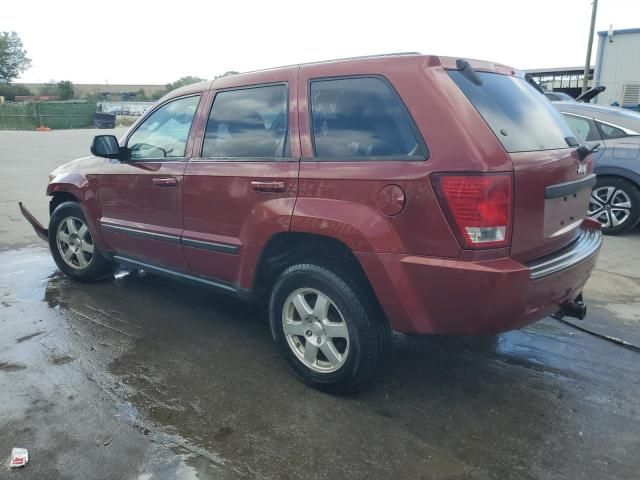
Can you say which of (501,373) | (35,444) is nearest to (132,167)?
(35,444)

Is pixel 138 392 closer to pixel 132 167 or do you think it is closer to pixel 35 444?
pixel 35 444

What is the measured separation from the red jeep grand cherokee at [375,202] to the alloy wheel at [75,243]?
56.2 inches

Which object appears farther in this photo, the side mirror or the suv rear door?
the side mirror

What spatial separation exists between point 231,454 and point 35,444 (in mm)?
1020

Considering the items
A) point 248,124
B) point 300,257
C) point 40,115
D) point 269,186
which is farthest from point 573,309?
point 40,115

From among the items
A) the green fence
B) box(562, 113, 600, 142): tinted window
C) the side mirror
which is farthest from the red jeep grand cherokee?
the green fence

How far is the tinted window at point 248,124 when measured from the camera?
3.23 m

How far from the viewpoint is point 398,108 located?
2.69m

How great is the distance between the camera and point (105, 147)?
13.9 ft

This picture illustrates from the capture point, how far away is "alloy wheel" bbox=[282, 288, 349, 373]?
2963 mm

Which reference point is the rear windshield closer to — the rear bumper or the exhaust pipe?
the rear bumper

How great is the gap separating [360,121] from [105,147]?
2433mm

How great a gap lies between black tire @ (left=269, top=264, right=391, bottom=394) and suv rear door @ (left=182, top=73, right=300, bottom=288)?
1.10 ft

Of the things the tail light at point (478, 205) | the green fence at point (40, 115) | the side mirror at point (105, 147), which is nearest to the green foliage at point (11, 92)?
the green fence at point (40, 115)
